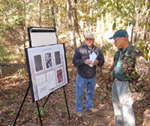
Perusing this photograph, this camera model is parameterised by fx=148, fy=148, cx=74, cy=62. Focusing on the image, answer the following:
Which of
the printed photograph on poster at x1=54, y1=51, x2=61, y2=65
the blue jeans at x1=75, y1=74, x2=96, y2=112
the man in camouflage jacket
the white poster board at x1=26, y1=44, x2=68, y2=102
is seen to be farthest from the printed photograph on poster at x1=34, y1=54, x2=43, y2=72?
the man in camouflage jacket

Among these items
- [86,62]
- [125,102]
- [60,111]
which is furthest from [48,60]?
[60,111]

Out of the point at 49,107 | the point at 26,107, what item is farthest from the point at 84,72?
the point at 26,107

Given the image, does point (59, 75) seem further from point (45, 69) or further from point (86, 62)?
point (86, 62)

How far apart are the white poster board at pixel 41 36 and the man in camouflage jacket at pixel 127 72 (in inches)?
50.2

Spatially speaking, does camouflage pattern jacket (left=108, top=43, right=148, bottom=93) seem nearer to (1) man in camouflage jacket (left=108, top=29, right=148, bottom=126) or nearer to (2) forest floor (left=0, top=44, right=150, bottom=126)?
(1) man in camouflage jacket (left=108, top=29, right=148, bottom=126)

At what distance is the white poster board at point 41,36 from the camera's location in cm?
258

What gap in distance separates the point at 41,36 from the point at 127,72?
1.66 metres

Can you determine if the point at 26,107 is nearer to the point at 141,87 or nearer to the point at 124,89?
the point at 124,89

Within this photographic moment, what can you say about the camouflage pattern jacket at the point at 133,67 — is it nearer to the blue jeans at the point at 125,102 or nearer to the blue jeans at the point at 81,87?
the blue jeans at the point at 125,102

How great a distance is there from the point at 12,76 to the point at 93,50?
546cm

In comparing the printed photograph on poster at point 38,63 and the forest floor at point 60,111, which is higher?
the printed photograph on poster at point 38,63

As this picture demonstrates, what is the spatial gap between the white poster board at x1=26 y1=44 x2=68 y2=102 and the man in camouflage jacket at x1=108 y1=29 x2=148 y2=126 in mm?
1095

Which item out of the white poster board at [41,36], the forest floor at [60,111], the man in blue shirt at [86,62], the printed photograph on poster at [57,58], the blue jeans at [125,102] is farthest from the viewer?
the forest floor at [60,111]

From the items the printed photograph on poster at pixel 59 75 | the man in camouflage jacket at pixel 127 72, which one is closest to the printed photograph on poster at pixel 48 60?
the printed photograph on poster at pixel 59 75
